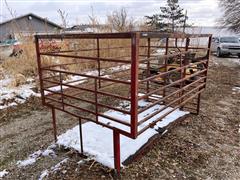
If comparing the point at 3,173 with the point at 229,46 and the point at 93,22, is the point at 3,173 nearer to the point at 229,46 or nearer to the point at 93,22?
the point at 93,22

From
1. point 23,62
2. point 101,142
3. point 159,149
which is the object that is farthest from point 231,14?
point 101,142

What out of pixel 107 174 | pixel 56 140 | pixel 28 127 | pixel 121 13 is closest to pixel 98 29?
pixel 121 13

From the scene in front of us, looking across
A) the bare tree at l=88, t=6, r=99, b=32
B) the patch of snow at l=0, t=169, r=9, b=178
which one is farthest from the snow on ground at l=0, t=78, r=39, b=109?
the bare tree at l=88, t=6, r=99, b=32

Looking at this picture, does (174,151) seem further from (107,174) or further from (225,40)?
(225,40)

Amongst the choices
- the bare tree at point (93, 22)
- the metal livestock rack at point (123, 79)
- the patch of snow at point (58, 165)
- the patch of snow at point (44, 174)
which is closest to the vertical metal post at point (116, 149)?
the metal livestock rack at point (123, 79)

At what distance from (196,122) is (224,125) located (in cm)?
45

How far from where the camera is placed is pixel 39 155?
2.49 metres

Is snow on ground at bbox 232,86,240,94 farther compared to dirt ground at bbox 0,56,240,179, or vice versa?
snow on ground at bbox 232,86,240,94

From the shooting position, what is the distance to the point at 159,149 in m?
2.63

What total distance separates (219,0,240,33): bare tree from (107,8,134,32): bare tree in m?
8.84

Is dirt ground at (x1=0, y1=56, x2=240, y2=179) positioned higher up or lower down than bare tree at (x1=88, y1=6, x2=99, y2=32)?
lower down

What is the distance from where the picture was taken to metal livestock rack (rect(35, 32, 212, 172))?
6.03 ft

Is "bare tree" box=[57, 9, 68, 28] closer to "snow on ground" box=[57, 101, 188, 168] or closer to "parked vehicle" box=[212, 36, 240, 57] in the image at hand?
"snow on ground" box=[57, 101, 188, 168]

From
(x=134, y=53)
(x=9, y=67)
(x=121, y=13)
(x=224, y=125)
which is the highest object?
(x=121, y=13)
